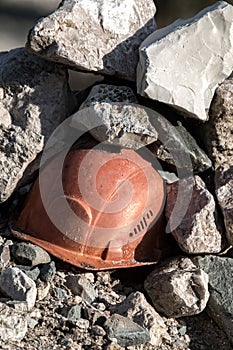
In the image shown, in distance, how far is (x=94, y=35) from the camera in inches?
121

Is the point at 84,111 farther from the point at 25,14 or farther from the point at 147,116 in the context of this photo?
the point at 25,14

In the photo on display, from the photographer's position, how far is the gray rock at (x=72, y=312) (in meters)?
2.76

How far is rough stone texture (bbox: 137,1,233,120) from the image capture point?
9.72 ft

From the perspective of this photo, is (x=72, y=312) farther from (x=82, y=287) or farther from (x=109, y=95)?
(x=109, y=95)

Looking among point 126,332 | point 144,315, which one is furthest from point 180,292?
point 126,332

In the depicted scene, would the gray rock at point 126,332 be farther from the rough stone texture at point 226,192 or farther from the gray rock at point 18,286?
the rough stone texture at point 226,192

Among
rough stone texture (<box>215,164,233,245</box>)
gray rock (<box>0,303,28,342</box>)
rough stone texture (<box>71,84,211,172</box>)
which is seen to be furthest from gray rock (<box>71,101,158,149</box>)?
gray rock (<box>0,303,28,342</box>)

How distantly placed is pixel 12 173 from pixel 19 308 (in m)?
0.56

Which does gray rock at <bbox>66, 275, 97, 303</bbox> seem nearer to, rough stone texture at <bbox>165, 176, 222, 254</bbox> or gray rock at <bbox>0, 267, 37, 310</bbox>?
gray rock at <bbox>0, 267, 37, 310</bbox>

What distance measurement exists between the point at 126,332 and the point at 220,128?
32.6 inches

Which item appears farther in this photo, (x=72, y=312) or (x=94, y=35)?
(x=94, y=35)

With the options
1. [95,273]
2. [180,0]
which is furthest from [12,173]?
[180,0]

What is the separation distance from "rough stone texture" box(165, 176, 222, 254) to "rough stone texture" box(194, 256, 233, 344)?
0.14ft

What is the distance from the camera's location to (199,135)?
3186mm
